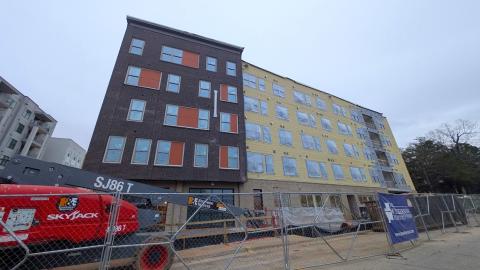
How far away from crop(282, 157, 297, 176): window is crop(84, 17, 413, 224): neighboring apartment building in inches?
4.3

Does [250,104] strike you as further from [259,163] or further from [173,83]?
[173,83]

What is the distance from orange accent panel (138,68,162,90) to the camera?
1859 cm

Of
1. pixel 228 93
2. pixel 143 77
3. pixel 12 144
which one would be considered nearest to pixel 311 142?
pixel 228 93

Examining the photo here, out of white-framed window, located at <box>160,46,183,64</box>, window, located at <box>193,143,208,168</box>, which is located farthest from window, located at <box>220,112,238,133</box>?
white-framed window, located at <box>160,46,183,64</box>

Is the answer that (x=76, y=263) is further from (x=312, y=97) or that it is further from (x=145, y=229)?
(x=312, y=97)

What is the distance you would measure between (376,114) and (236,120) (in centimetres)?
3038

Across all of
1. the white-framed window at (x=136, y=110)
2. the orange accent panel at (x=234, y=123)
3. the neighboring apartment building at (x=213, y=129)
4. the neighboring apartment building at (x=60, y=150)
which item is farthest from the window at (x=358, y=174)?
the neighboring apartment building at (x=60, y=150)

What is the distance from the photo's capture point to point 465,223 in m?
16.2

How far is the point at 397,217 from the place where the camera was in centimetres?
887

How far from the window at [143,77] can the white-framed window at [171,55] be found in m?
2.03

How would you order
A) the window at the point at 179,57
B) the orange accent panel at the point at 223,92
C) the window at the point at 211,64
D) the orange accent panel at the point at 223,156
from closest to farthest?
the orange accent panel at the point at 223,156, the window at the point at 179,57, the orange accent panel at the point at 223,92, the window at the point at 211,64

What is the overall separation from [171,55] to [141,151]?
32.6 ft

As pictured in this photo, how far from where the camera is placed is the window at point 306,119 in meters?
26.7

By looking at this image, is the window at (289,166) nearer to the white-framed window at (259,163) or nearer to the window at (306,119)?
the white-framed window at (259,163)
